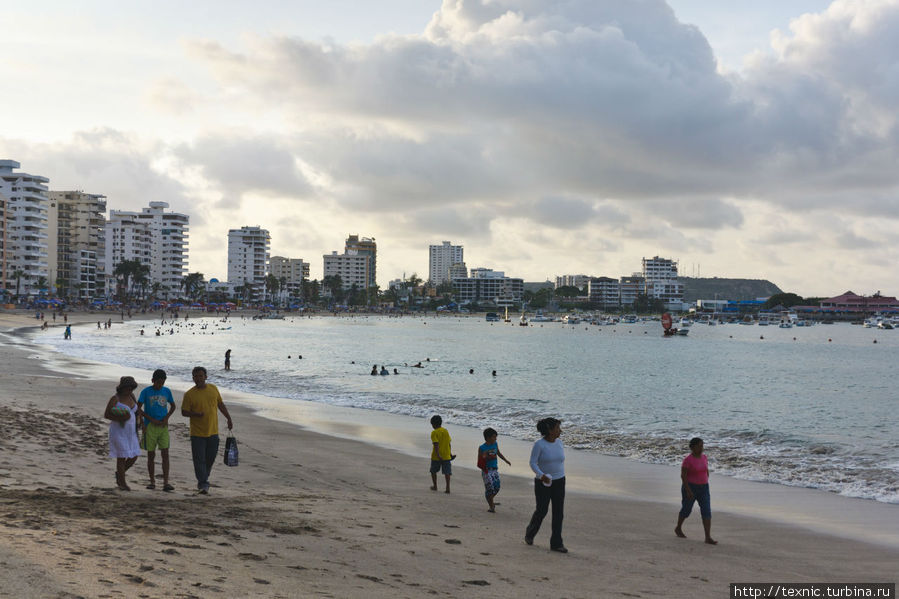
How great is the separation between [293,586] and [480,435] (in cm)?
1884

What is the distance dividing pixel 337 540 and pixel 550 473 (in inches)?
125

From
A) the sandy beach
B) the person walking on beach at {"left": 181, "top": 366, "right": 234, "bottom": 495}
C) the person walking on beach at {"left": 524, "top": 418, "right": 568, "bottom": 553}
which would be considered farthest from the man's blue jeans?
the person walking on beach at {"left": 524, "top": 418, "right": 568, "bottom": 553}

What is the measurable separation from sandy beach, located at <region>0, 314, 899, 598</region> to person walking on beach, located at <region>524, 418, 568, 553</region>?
1.37 ft

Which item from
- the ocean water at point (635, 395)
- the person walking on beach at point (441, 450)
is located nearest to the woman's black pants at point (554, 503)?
the person walking on beach at point (441, 450)

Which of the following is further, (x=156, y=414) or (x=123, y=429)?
(x=156, y=414)

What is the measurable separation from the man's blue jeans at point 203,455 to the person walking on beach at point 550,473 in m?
5.46

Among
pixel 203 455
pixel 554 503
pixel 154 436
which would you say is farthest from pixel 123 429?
pixel 554 503

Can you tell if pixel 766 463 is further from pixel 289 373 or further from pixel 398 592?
pixel 289 373

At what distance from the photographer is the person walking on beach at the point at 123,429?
11.4m

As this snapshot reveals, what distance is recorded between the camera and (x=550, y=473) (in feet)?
34.1

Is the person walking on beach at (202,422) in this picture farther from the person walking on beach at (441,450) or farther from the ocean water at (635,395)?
the ocean water at (635,395)

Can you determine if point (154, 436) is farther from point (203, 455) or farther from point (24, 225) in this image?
point (24, 225)

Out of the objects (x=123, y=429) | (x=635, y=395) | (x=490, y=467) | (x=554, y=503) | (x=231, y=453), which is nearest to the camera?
(x=554, y=503)

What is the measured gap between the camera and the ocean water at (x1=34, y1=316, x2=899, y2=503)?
919 inches
